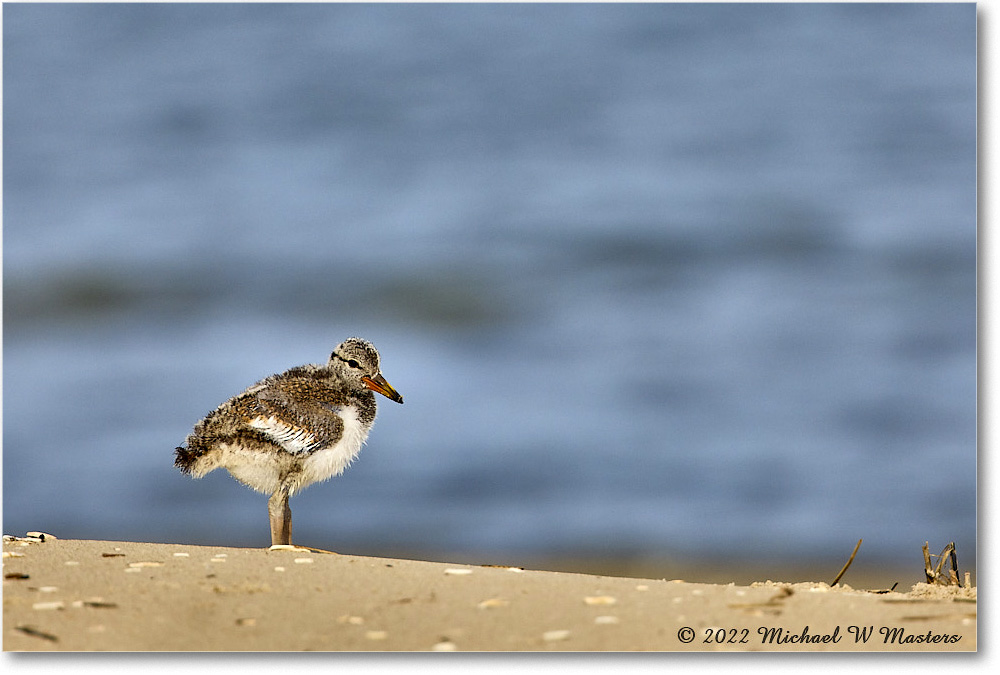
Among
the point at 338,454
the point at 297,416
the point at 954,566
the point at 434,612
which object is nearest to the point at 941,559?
the point at 954,566

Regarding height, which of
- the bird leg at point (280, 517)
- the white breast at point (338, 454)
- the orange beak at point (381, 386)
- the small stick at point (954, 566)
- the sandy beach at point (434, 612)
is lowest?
the sandy beach at point (434, 612)

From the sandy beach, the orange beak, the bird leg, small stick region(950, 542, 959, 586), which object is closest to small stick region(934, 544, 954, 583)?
small stick region(950, 542, 959, 586)

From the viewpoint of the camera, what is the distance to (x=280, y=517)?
5.95 m

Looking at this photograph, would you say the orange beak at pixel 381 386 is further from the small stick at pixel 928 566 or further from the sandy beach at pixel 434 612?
the small stick at pixel 928 566

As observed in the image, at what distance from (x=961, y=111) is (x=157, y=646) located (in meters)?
4.73

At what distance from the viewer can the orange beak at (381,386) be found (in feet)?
21.0

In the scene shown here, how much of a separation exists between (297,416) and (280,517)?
1.82 ft

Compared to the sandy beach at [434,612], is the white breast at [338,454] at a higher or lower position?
higher

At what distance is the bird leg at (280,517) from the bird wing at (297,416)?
29cm

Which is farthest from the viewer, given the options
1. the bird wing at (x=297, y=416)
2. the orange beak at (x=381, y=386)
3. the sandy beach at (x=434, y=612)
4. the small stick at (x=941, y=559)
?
the orange beak at (x=381, y=386)

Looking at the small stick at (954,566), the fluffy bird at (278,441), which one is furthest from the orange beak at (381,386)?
the small stick at (954,566)

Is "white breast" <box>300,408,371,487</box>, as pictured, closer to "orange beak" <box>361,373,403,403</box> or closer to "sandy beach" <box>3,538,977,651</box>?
"orange beak" <box>361,373,403,403</box>

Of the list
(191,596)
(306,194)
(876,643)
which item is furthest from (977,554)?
(306,194)

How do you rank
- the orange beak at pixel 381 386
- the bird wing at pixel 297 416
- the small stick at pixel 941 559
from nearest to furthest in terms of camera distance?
1. the small stick at pixel 941 559
2. the bird wing at pixel 297 416
3. the orange beak at pixel 381 386
